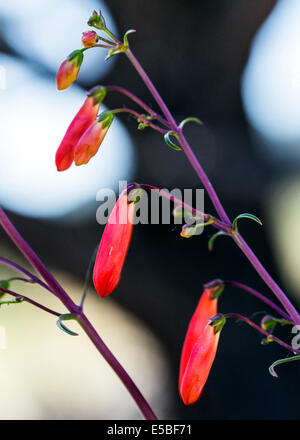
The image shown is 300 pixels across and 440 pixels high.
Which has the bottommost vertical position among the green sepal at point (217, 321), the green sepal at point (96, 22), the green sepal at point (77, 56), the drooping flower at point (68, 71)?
the green sepal at point (217, 321)

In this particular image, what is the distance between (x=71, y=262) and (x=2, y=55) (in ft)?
1.49

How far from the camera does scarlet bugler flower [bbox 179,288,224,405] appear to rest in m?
0.35

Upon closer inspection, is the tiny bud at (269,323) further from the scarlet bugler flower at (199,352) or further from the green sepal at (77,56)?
the green sepal at (77,56)

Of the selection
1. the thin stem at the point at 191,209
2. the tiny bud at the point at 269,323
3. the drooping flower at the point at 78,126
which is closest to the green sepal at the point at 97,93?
the drooping flower at the point at 78,126

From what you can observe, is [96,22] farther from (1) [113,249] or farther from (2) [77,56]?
(1) [113,249]

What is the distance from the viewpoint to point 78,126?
417 mm

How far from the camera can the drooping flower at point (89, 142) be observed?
1.27ft

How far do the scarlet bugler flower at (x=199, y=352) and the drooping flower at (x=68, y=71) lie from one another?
0.21 m

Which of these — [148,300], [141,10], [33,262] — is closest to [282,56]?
[141,10]

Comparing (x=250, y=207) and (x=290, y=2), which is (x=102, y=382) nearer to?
(x=250, y=207)

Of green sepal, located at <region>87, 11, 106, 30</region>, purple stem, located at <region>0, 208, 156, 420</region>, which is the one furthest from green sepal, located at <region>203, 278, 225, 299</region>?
green sepal, located at <region>87, 11, 106, 30</region>

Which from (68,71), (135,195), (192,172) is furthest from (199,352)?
(192,172)

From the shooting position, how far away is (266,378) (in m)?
1.01

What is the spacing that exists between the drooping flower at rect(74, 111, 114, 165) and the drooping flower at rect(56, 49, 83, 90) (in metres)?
0.04
